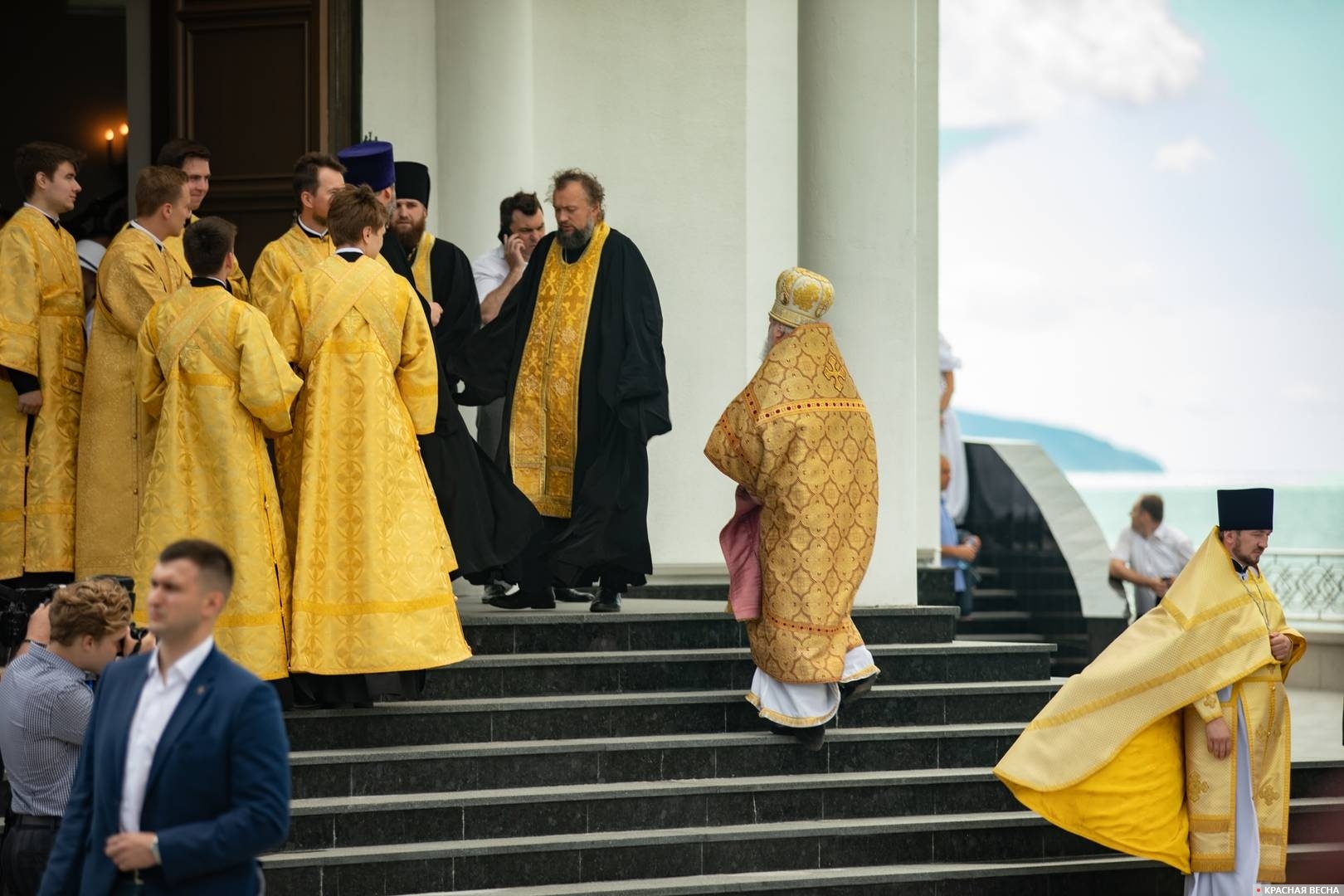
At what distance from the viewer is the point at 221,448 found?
20.5 ft

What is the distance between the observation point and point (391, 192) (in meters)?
7.44

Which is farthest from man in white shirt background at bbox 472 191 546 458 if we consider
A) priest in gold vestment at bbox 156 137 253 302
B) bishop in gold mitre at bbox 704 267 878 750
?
bishop in gold mitre at bbox 704 267 878 750

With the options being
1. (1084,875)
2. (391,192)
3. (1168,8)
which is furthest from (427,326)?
(1168,8)

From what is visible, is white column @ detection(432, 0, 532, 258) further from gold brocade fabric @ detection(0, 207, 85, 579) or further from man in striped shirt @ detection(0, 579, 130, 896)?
man in striped shirt @ detection(0, 579, 130, 896)

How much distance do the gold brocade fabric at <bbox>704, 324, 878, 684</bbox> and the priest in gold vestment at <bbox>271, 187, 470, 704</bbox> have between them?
1303 mm

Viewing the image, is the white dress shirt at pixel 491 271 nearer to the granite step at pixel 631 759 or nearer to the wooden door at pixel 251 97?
the wooden door at pixel 251 97

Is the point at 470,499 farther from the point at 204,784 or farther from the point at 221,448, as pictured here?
the point at 204,784

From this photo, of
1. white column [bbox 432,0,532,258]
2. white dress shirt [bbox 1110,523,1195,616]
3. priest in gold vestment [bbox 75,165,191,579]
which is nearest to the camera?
priest in gold vestment [bbox 75,165,191,579]

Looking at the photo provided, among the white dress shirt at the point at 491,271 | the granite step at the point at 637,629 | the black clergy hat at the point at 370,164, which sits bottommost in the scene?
the granite step at the point at 637,629

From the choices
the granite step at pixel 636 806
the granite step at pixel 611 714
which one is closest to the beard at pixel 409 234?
the granite step at pixel 611 714

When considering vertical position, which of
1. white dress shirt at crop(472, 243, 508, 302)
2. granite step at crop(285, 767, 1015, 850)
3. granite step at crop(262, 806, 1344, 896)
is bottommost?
granite step at crop(262, 806, 1344, 896)

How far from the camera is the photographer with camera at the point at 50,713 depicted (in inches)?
189

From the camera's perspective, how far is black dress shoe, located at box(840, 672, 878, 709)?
721cm

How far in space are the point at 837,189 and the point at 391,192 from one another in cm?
241
